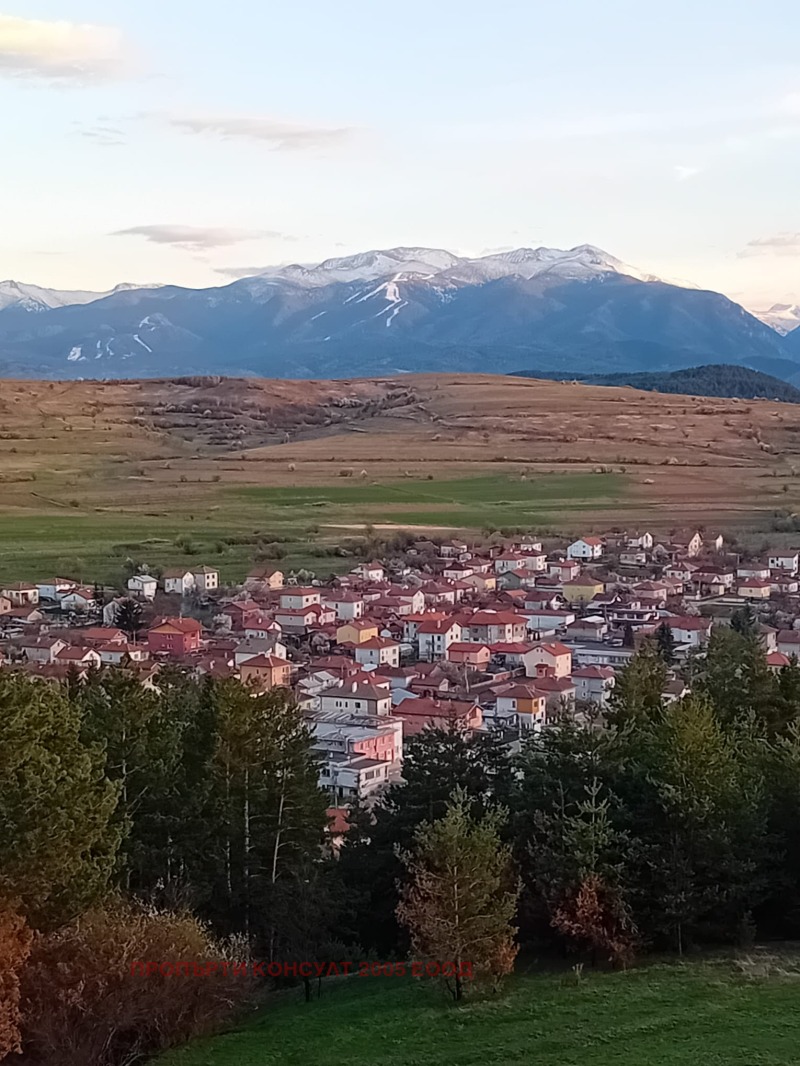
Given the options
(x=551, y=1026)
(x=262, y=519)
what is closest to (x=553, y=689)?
(x=551, y=1026)

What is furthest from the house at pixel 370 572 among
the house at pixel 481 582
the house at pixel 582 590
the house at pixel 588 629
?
the house at pixel 588 629

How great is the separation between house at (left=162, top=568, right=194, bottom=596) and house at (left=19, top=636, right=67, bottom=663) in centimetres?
1195

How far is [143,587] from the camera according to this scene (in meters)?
53.1

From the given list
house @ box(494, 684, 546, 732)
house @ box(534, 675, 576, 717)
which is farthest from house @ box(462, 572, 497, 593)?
house @ box(494, 684, 546, 732)

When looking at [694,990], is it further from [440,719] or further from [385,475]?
[385,475]

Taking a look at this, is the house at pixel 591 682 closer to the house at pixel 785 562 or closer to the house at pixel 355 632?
the house at pixel 355 632

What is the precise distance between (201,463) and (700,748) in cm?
7882

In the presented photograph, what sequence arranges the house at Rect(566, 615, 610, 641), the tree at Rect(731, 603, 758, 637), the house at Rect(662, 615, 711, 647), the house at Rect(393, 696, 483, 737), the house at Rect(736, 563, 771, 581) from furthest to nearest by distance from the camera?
the house at Rect(736, 563, 771, 581) → the house at Rect(566, 615, 610, 641) → the house at Rect(662, 615, 711, 647) → the tree at Rect(731, 603, 758, 637) → the house at Rect(393, 696, 483, 737)

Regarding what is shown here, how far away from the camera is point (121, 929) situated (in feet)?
42.9

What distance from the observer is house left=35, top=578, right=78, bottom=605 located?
52.8 m

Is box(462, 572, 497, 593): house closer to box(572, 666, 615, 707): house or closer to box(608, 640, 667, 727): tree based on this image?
box(572, 666, 615, 707): house

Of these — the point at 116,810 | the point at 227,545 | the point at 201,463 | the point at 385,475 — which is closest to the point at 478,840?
the point at 116,810

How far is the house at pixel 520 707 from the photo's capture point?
119 feet

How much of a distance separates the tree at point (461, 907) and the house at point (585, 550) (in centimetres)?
5246
